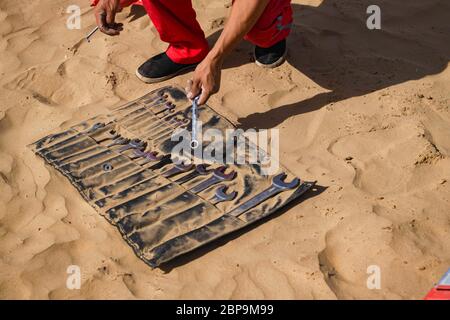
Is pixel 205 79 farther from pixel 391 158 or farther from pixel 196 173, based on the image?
pixel 391 158

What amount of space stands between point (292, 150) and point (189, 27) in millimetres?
985

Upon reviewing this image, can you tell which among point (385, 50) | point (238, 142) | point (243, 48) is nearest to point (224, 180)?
point (238, 142)

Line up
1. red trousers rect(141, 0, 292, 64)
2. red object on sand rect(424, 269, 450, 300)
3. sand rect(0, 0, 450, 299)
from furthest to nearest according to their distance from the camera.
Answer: red trousers rect(141, 0, 292, 64) < sand rect(0, 0, 450, 299) < red object on sand rect(424, 269, 450, 300)

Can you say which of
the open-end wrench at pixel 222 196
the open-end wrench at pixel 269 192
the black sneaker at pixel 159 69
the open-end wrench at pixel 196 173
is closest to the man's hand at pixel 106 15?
the black sneaker at pixel 159 69

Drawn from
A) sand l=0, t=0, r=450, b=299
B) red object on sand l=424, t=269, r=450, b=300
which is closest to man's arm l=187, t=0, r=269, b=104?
sand l=0, t=0, r=450, b=299

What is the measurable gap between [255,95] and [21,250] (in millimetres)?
1484

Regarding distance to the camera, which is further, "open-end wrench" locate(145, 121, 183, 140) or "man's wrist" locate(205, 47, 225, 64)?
"open-end wrench" locate(145, 121, 183, 140)

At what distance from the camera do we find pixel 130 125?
10.7 ft

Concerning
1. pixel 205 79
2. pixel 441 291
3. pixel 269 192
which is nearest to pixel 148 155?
pixel 205 79

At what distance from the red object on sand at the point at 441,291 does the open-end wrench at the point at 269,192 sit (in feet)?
2.52

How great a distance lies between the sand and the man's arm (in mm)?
550

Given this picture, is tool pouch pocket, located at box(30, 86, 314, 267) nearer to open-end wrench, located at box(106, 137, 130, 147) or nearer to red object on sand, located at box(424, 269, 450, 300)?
open-end wrench, located at box(106, 137, 130, 147)

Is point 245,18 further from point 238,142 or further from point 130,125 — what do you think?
point 130,125

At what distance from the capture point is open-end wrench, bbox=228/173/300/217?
8.88ft
